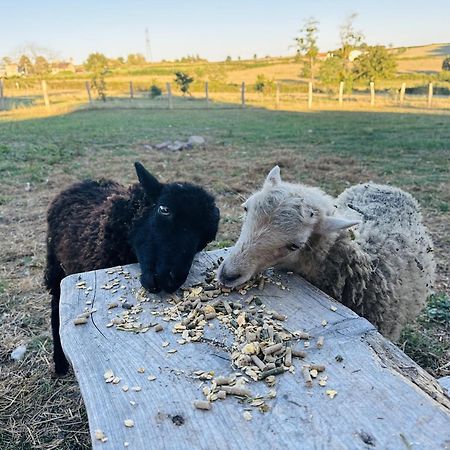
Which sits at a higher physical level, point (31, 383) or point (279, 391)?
point (279, 391)

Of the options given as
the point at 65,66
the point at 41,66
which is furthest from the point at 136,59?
the point at 41,66

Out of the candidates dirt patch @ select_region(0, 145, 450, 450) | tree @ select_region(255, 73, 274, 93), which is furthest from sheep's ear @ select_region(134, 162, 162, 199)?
tree @ select_region(255, 73, 274, 93)

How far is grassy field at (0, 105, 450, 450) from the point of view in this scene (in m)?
3.36

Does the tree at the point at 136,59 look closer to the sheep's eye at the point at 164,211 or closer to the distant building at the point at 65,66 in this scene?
the distant building at the point at 65,66

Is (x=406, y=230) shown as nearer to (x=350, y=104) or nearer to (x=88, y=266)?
(x=88, y=266)

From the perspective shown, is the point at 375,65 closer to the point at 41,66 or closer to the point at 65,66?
the point at 41,66

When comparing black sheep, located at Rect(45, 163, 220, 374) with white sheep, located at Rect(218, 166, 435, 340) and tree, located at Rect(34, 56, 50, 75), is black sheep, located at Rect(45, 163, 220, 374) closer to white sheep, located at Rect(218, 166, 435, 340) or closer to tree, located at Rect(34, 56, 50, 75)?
white sheep, located at Rect(218, 166, 435, 340)

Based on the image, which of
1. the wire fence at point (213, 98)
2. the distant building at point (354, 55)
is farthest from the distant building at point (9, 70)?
the distant building at point (354, 55)

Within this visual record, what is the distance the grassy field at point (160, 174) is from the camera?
336 centimetres

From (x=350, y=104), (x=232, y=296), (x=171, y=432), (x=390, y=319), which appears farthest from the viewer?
(x=350, y=104)

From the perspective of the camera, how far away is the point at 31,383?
344cm

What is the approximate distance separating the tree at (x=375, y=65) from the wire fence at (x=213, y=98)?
1459 mm

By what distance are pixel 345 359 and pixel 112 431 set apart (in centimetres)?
88

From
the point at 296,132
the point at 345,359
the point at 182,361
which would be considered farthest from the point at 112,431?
the point at 296,132
